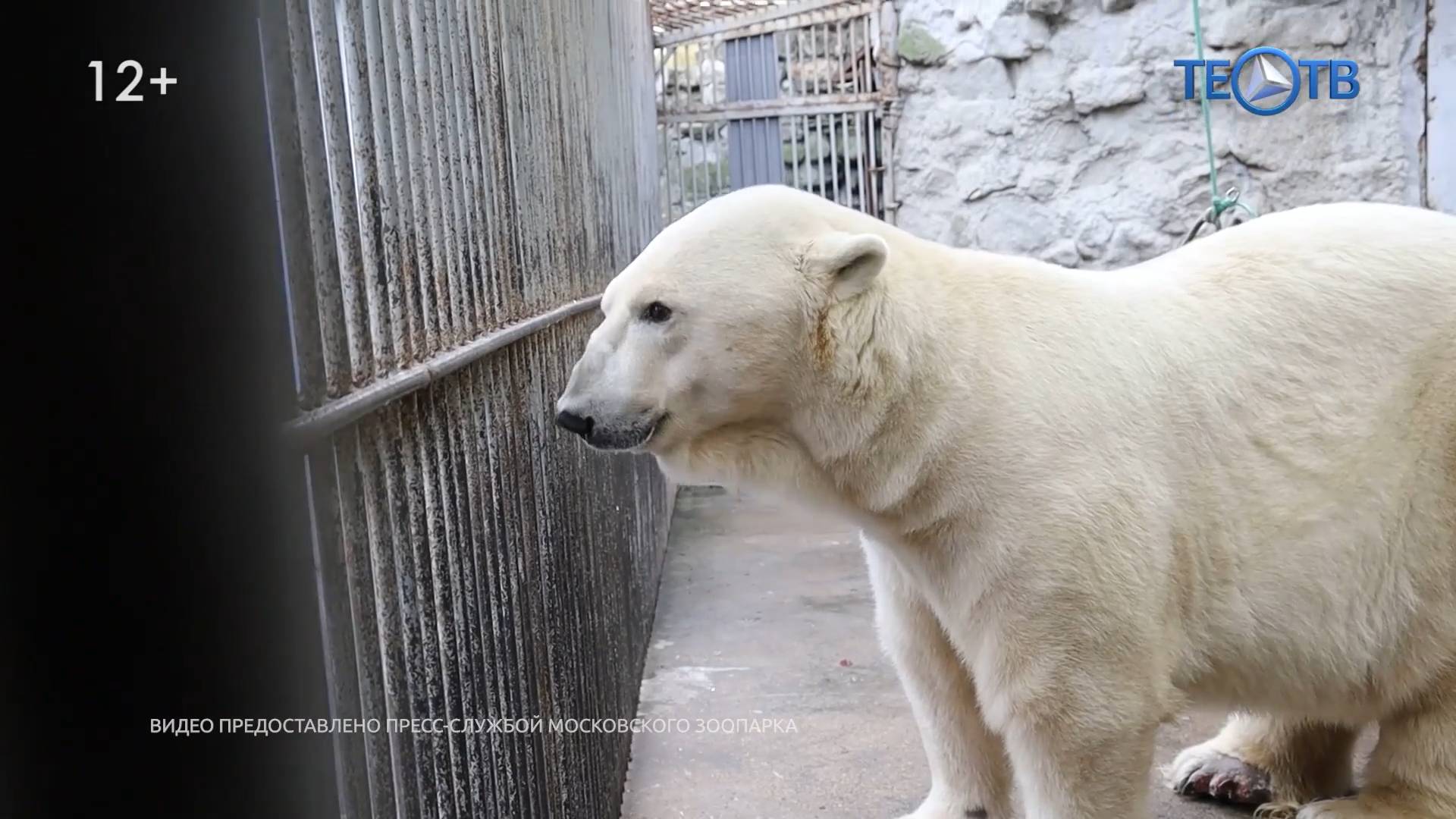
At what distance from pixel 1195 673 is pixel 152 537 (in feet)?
6.54

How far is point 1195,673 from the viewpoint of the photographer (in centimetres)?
227

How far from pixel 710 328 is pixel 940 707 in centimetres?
114

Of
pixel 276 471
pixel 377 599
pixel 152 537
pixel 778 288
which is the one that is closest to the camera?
pixel 152 537

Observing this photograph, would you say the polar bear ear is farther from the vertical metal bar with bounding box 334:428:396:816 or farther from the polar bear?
the vertical metal bar with bounding box 334:428:396:816

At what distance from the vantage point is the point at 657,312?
6.96ft

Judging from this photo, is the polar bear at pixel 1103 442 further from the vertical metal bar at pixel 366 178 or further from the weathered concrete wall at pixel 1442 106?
the weathered concrete wall at pixel 1442 106

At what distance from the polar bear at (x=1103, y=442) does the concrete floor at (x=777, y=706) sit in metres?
0.40

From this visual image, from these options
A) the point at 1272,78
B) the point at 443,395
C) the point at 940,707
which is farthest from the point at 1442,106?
the point at 443,395

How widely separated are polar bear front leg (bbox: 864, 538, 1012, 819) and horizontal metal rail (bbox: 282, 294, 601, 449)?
1.07 metres

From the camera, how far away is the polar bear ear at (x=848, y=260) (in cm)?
210

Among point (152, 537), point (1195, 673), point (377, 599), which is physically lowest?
point (1195, 673)

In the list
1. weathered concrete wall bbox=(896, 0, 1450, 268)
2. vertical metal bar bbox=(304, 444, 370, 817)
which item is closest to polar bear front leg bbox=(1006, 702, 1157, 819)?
vertical metal bar bbox=(304, 444, 370, 817)

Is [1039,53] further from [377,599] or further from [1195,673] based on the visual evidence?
[377,599]

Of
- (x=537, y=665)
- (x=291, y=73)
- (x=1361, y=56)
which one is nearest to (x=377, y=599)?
(x=291, y=73)
